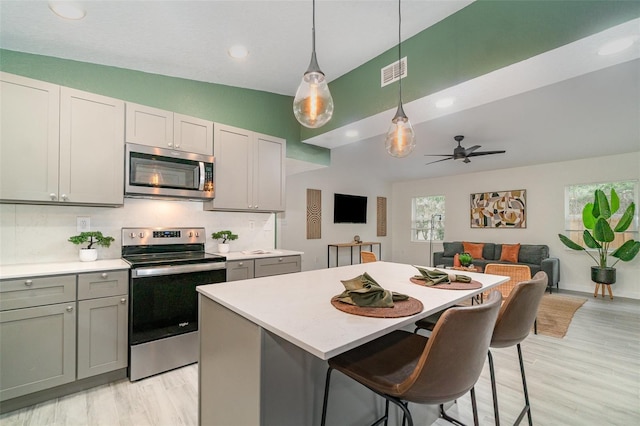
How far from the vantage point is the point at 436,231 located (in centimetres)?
780

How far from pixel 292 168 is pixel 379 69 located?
7.74ft

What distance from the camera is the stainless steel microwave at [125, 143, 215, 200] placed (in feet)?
8.39

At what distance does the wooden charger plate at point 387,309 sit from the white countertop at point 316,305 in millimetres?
25

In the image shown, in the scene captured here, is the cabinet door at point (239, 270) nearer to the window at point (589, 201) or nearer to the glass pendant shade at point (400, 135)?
the glass pendant shade at point (400, 135)

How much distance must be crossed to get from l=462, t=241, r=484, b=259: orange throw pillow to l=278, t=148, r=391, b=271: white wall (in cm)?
242

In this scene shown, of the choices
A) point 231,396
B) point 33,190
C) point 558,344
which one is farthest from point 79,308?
point 558,344

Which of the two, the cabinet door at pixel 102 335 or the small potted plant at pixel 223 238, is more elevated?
the small potted plant at pixel 223 238

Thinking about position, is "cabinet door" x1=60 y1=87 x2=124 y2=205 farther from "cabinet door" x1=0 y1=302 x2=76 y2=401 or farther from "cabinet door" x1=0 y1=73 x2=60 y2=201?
"cabinet door" x1=0 y1=302 x2=76 y2=401

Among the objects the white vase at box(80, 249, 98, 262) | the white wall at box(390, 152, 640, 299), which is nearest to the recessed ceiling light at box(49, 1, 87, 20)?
the white vase at box(80, 249, 98, 262)

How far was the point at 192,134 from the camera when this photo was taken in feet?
9.64

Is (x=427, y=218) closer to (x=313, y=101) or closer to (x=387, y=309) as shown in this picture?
(x=313, y=101)

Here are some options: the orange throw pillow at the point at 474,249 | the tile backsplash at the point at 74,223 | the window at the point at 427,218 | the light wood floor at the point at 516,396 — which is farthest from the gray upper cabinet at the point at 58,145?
the window at the point at 427,218

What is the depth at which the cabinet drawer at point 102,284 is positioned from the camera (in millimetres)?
2112

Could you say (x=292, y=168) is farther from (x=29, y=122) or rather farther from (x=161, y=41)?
(x=29, y=122)
